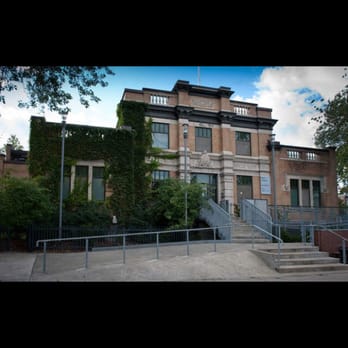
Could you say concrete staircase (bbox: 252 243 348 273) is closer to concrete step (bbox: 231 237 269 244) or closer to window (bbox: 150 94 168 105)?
concrete step (bbox: 231 237 269 244)

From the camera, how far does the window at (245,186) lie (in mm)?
20641

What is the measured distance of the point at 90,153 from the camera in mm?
17062

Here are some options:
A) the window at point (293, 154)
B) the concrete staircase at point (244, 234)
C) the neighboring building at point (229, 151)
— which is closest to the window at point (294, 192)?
the neighboring building at point (229, 151)

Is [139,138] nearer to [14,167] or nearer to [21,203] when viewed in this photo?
[14,167]

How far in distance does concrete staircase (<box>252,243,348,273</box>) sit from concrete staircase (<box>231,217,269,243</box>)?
105 inches

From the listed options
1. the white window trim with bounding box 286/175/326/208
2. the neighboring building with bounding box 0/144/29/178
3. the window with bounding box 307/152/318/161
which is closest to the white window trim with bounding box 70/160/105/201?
the neighboring building with bounding box 0/144/29/178

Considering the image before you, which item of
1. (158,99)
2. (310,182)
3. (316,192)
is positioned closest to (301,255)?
(158,99)

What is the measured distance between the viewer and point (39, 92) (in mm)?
6879
